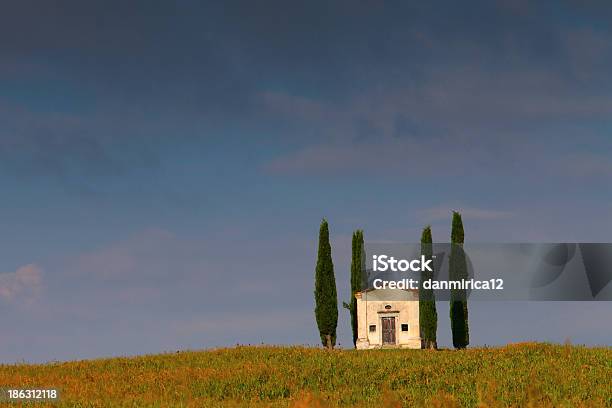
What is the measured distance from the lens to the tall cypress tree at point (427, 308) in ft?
166

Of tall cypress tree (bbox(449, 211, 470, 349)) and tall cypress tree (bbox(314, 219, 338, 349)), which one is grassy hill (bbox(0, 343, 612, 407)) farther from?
tall cypress tree (bbox(449, 211, 470, 349))

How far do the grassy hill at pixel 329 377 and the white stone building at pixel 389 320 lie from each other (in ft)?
54.1

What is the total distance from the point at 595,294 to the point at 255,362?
2300 cm

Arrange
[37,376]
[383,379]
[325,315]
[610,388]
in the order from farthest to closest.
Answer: [325,315], [37,376], [383,379], [610,388]

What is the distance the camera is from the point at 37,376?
1171 inches

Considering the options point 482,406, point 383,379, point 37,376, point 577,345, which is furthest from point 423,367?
point 482,406

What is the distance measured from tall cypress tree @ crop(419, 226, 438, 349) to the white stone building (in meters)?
0.58

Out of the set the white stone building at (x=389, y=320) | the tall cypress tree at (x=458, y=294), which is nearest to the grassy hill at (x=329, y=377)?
the white stone building at (x=389, y=320)

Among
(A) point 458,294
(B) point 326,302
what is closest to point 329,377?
(B) point 326,302

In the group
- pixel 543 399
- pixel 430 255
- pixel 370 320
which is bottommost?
pixel 543 399

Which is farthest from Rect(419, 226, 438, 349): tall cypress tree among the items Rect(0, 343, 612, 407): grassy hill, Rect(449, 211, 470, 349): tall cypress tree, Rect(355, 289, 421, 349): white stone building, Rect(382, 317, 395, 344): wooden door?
Rect(0, 343, 612, 407): grassy hill

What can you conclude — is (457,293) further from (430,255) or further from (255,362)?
(255,362)

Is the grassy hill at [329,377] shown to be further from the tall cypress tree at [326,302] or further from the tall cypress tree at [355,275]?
the tall cypress tree at [355,275]

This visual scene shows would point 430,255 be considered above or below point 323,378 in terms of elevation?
above
